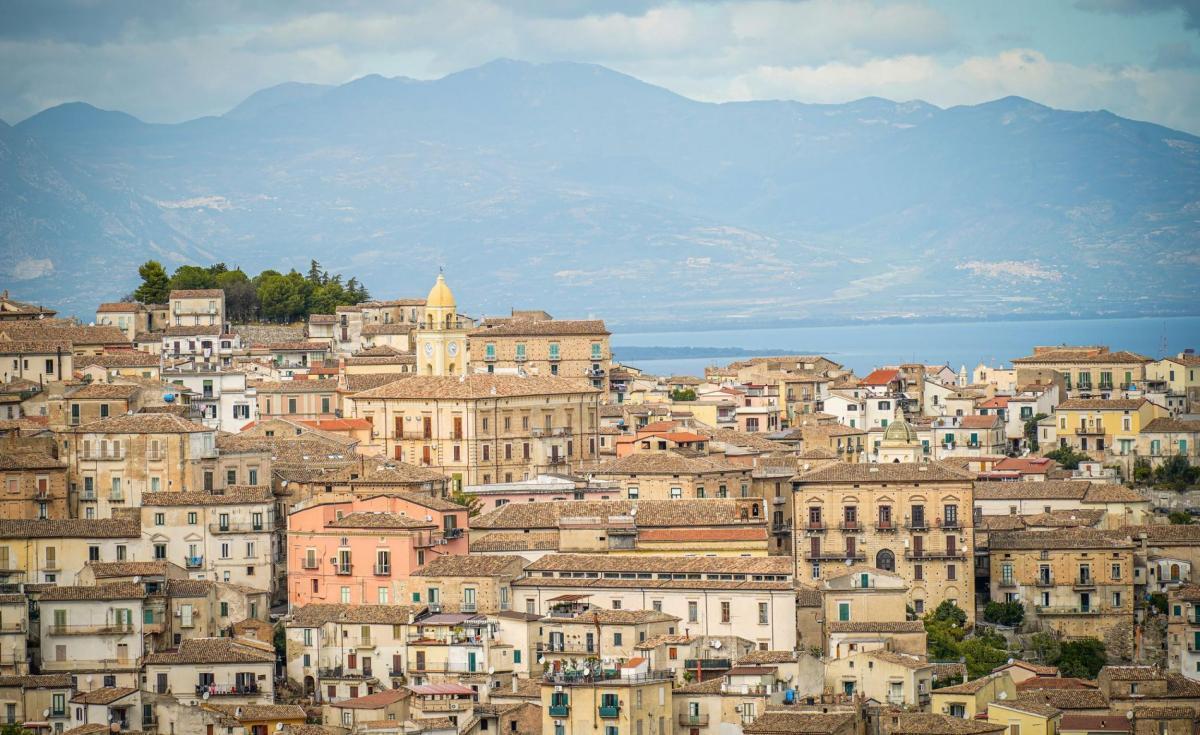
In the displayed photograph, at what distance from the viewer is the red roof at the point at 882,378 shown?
348 feet

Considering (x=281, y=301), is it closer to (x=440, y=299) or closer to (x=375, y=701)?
(x=440, y=299)

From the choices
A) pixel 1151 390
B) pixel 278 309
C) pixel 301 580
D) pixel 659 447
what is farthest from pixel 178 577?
pixel 278 309

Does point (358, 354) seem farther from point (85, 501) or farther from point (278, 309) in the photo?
point (85, 501)

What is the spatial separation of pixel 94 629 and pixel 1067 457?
136ft

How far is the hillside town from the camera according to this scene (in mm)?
56656

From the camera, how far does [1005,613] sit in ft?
224

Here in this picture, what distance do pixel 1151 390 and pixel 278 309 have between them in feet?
131

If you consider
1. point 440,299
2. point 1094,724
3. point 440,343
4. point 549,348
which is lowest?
point 1094,724

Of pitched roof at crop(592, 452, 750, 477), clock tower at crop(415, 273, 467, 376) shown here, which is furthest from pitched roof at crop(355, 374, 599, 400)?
pitched roof at crop(592, 452, 750, 477)

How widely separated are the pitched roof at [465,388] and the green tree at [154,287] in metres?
33.7

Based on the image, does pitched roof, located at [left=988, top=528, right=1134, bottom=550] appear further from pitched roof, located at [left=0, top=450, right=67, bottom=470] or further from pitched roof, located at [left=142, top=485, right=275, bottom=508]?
pitched roof, located at [left=0, top=450, right=67, bottom=470]

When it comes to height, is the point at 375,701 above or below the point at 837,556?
below

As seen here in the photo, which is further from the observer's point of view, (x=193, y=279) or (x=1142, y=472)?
(x=193, y=279)

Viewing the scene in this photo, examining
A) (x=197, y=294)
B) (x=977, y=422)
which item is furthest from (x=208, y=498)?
(x=197, y=294)
